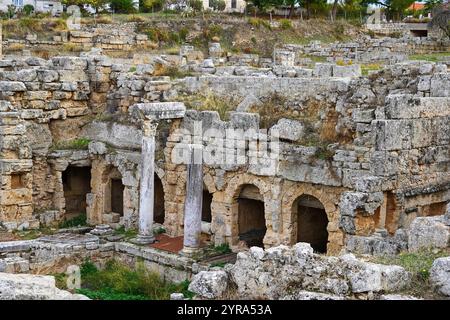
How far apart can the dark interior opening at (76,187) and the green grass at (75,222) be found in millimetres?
526

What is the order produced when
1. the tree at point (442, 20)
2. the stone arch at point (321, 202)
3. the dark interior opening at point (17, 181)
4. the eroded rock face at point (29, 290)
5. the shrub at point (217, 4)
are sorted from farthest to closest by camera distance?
the shrub at point (217, 4)
the tree at point (442, 20)
the dark interior opening at point (17, 181)
the stone arch at point (321, 202)
the eroded rock face at point (29, 290)

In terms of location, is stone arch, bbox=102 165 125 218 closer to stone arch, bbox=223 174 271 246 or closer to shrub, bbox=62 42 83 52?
stone arch, bbox=223 174 271 246

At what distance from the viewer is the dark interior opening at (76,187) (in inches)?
1118

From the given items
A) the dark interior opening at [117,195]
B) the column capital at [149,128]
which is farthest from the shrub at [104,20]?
the column capital at [149,128]

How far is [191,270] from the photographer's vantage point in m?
21.6

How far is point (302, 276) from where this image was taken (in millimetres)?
11016

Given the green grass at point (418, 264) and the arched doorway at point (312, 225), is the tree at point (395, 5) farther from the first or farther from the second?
the green grass at point (418, 264)

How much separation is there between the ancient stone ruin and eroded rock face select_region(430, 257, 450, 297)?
202 cm

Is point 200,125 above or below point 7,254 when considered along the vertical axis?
above

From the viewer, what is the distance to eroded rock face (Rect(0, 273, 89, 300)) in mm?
10117

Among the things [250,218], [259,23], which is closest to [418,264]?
[250,218]

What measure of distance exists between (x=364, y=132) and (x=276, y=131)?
2796 mm
